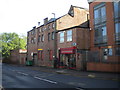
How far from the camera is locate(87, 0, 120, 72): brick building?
19.9 metres

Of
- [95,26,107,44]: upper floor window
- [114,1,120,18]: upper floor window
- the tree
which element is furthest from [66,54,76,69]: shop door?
the tree

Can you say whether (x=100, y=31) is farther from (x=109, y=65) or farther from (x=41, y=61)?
(x=41, y=61)

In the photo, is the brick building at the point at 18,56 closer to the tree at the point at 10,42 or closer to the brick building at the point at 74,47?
the tree at the point at 10,42

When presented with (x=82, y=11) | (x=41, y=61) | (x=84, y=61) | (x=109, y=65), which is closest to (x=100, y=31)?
(x=84, y=61)

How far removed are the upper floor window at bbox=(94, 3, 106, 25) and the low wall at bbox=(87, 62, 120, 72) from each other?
6.86 metres

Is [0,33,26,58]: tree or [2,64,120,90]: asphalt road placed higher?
[0,33,26,58]: tree

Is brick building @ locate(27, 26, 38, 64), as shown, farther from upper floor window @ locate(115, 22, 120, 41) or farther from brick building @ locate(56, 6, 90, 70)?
upper floor window @ locate(115, 22, 120, 41)

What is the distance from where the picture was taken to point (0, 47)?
69625 mm

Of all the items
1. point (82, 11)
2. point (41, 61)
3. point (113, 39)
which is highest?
point (82, 11)

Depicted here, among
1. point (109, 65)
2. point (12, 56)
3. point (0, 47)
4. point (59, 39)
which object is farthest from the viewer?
point (0, 47)

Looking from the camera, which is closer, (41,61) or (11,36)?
(41,61)

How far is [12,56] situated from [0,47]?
14140 millimetres

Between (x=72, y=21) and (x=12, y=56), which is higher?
(x=72, y=21)

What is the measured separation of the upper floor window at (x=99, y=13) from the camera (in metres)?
23.2
